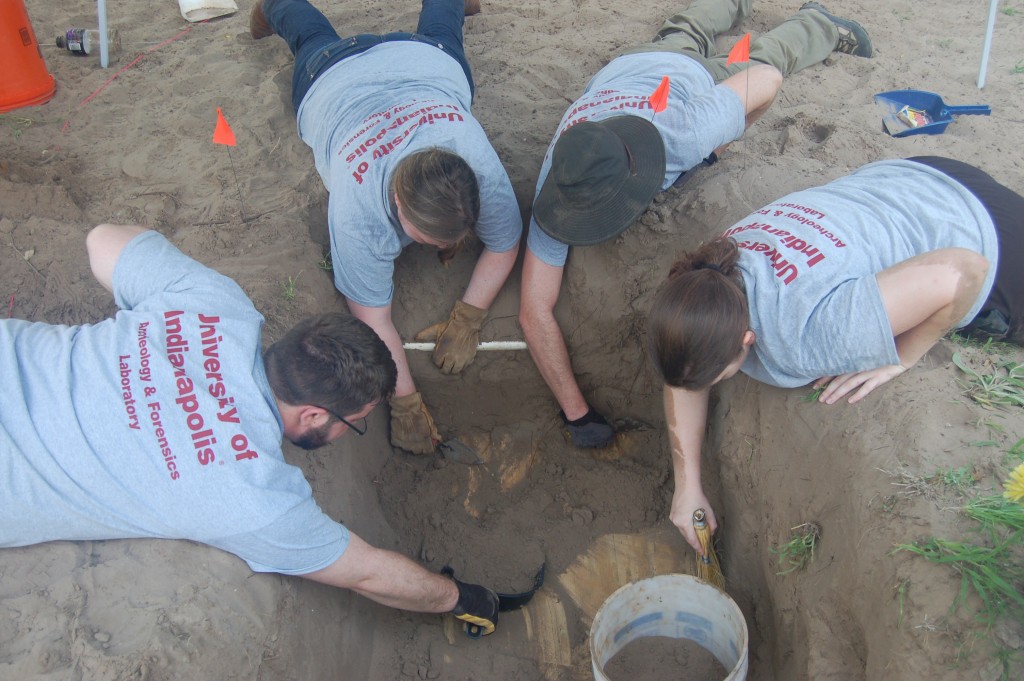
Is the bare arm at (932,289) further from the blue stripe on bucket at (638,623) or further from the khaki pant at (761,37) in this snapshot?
the khaki pant at (761,37)

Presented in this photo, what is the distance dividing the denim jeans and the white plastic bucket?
81.4 inches

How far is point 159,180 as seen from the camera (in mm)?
3209

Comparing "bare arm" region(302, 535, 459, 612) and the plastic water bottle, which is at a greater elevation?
the plastic water bottle

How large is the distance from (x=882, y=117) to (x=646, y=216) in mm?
1311

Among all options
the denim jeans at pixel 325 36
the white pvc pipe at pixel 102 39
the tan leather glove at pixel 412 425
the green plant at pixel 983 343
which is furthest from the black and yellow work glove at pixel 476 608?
the white pvc pipe at pixel 102 39

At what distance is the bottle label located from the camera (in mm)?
3797

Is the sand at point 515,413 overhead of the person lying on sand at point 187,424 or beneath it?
beneath

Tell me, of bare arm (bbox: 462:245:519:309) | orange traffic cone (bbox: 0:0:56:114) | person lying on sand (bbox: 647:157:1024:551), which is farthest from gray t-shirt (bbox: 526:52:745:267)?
orange traffic cone (bbox: 0:0:56:114)

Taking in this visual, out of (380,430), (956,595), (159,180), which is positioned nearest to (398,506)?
(380,430)

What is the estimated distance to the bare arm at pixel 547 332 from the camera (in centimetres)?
283

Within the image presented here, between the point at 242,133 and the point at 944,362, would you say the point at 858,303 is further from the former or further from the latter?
the point at 242,133

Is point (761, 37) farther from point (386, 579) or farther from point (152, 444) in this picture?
point (152, 444)

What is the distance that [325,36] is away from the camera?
3.32 m

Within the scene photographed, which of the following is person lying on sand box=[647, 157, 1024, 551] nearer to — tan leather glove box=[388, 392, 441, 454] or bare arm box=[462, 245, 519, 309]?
bare arm box=[462, 245, 519, 309]
